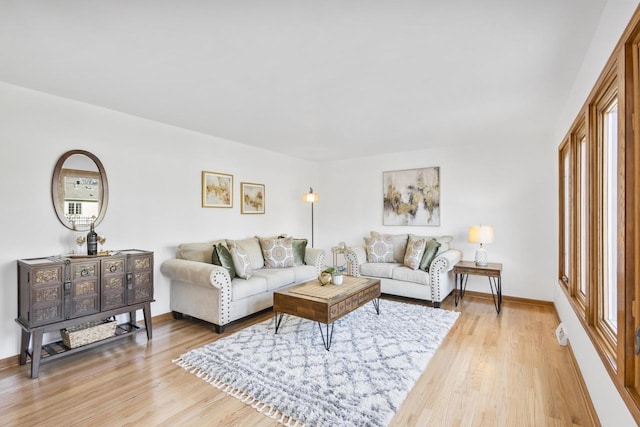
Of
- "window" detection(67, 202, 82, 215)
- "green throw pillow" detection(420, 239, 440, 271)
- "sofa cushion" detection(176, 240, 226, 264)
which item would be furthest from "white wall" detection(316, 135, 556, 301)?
"window" detection(67, 202, 82, 215)

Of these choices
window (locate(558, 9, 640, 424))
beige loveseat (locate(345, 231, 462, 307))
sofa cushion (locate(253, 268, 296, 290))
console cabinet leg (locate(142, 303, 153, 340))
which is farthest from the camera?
beige loveseat (locate(345, 231, 462, 307))

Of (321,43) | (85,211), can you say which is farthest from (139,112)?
(321,43)

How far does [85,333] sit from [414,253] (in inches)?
154

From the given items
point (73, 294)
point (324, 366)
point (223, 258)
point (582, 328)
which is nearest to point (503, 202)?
point (582, 328)

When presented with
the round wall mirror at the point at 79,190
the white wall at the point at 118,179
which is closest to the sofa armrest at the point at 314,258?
the white wall at the point at 118,179

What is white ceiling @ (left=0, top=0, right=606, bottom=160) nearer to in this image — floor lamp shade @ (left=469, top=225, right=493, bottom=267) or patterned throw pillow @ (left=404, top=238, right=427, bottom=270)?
floor lamp shade @ (left=469, top=225, right=493, bottom=267)

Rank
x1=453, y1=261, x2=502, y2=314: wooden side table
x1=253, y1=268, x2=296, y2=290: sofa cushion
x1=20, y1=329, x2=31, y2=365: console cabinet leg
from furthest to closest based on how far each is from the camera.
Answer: x1=453, y1=261, x2=502, y2=314: wooden side table, x1=253, y1=268, x2=296, y2=290: sofa cushion, x1=20, y1=329, x2=31, y2=365: console cabinet leg

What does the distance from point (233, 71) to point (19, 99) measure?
2016 millimetres

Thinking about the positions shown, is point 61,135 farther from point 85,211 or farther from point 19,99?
point 85,211

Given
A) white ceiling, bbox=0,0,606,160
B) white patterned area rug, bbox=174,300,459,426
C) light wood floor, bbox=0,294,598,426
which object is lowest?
light wood floor, bbox=0,294,598,426

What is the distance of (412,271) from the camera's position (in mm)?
4402

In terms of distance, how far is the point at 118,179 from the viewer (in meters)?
3.43

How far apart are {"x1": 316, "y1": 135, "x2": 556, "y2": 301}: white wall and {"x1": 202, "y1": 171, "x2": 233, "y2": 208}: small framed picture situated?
2.73 metres

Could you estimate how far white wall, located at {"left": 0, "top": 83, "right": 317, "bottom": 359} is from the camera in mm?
2717
